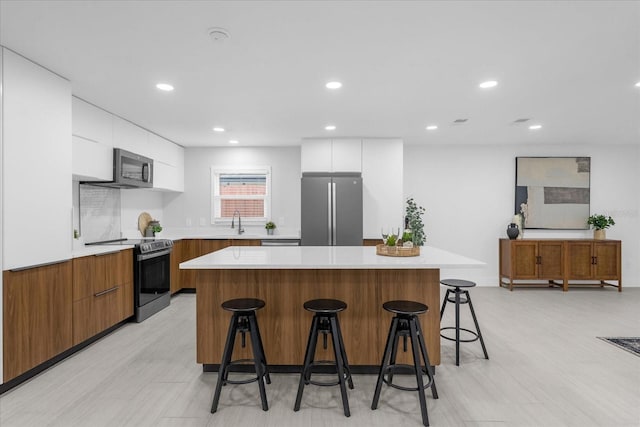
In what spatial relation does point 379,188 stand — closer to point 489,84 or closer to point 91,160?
point 489,84

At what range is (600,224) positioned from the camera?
5.92 metres

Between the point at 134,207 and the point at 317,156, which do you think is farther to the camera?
the point at 317,156

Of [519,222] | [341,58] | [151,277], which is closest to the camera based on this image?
[341,58]

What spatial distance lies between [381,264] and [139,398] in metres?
1.87

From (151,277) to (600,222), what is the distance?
6.87 m

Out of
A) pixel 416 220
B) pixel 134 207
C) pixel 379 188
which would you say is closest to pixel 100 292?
pixel 134 207

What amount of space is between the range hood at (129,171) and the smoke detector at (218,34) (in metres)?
2.37

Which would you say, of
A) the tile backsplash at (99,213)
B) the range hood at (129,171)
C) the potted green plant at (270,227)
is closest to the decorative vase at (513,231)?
the potted green plant at (270,227)

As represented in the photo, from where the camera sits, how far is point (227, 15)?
2104 millimetres

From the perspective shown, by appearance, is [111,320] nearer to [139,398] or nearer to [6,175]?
[139,398]

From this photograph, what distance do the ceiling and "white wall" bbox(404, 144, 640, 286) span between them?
1.75m

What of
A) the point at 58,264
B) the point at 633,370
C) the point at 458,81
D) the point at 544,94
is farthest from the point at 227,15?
the point at 633,370

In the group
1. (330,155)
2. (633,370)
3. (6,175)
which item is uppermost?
(330,155)

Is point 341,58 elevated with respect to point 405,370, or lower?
elevated
